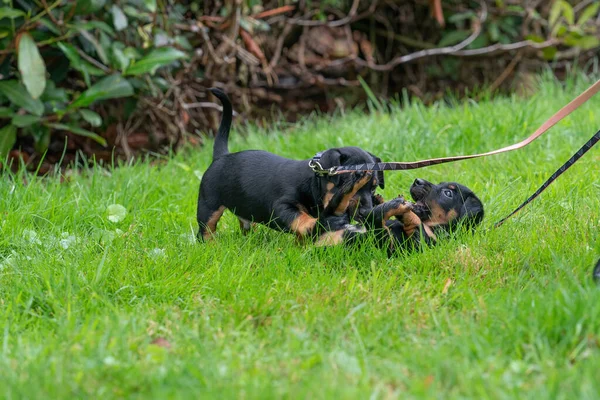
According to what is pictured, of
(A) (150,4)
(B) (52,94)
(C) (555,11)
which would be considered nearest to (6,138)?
(B) (52,94)

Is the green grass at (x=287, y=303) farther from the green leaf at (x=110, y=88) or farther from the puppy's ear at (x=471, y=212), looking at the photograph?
the green leaf at (x=110, y=88)

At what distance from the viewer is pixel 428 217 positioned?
3.43m

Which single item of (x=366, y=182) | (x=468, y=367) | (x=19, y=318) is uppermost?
(x=366, y=182)

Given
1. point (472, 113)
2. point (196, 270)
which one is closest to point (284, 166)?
point (196, 270)

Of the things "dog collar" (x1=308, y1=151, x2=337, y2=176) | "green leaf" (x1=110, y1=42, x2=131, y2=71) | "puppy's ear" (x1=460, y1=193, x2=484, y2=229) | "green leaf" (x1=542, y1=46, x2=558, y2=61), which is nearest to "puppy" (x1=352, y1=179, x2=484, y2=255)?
"puppy's ear" (x1=460, y1=193, x2=484, y2=229)

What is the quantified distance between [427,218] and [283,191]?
0.70 metres

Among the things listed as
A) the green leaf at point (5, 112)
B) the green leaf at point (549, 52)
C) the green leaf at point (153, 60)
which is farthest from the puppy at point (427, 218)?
the green leaf at point (549, 52)

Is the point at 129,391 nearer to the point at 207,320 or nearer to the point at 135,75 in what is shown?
the point at 207,320

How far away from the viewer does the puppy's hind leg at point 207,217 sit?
3598mm

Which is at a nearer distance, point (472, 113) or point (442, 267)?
point (442, 267)

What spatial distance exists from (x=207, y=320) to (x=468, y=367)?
1005 millimetres

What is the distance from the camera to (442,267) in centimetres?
317

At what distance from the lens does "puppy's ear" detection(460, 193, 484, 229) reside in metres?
3.37

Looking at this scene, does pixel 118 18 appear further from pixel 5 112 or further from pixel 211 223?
pixel 211 223
